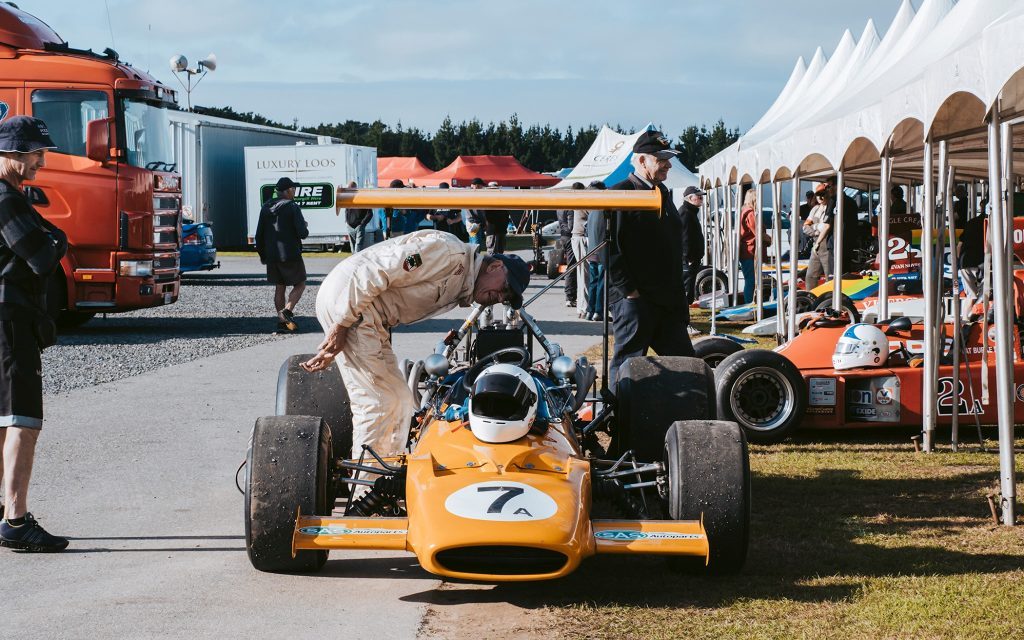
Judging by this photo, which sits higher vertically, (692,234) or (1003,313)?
(692,234)

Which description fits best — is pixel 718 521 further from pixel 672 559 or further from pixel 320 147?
pixel 320 147

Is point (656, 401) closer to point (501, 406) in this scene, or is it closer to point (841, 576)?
point (501, 406)

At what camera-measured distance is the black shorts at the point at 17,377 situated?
207 inches

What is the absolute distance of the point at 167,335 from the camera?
15039 millimetres

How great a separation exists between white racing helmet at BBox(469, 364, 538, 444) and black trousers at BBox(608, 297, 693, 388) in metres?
2.15

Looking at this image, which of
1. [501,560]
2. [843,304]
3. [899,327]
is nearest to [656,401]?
[501,560]

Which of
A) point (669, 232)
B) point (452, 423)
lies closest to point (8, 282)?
point (452, 423)

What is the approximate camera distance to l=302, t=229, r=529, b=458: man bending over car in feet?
17.4

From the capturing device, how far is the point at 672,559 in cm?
497

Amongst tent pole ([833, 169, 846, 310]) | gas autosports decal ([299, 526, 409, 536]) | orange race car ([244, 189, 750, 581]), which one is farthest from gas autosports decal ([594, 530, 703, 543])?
tent pole ([833, 169, 846, 310])

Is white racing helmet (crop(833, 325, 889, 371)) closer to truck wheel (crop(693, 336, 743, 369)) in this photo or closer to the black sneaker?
truck wheel (crop(693, 336, 743, 369))

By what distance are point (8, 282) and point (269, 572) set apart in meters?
1.69

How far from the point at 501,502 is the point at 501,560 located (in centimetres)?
21

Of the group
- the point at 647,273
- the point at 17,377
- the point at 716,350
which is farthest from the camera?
the point at 716,350
